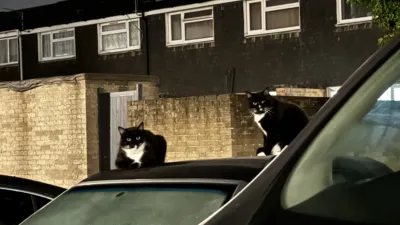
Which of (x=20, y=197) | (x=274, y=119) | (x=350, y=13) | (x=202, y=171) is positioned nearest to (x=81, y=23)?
(x=350, y=13)

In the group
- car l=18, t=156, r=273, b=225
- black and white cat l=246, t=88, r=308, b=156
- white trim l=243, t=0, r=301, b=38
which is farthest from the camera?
white trim l=243, t=0, r=301, b=38

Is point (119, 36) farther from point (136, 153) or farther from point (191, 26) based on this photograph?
point (136, 153)

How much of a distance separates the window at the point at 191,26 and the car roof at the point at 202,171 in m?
18.1

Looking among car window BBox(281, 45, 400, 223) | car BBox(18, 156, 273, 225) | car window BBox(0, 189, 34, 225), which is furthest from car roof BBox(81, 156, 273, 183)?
car window BBox(0, 189, 34, 225)

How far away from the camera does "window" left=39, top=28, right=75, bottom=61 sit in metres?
25.3

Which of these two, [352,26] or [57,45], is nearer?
[352,26]

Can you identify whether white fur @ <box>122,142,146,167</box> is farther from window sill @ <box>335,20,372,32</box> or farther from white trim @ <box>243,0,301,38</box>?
white trim @ <box>243,0,301,38</box>

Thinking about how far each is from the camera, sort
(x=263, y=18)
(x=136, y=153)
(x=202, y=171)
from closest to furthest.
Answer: (x=202, y=171) < (x=136, y=153) < (x=263, y=18)

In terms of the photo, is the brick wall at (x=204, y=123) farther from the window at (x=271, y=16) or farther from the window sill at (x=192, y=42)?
the window sill at (x=192, y=42)


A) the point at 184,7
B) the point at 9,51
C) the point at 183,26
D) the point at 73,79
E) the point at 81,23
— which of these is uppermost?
the point at 184,7

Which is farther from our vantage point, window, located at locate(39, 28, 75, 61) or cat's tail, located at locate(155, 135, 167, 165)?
window, located at locate(39, 28, 75, 61)

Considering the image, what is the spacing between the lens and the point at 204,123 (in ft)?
A: 38.0

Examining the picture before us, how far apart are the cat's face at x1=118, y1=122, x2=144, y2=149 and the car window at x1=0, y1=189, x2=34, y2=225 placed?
5.68 m

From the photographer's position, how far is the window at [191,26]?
21.5 m
